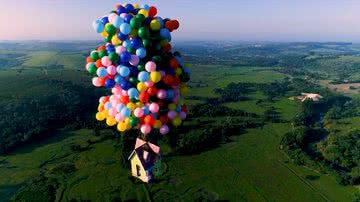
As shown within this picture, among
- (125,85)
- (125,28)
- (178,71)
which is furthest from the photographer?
(178,71)

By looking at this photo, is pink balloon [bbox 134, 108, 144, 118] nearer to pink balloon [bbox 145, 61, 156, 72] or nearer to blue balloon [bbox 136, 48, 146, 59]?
pink balloon [bbox 145, 61, 156, 72]

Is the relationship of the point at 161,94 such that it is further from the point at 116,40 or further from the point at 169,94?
the point at 116,40

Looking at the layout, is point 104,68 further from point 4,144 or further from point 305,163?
point 4,144

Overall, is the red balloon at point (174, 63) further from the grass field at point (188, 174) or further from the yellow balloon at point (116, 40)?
the grass field at point (188, 174)

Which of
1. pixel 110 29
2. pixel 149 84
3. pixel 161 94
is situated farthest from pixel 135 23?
pixel 161 94

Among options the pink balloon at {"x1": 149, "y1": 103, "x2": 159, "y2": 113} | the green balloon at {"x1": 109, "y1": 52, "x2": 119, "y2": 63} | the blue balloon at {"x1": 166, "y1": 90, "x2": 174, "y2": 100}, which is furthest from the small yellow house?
the green balloon at {"x1": 109, "y1": 52, "x2": 119, "y2": 63}

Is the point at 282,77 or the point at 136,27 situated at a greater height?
the point at 136,27

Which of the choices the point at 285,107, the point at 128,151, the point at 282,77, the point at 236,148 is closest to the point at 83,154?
the point at 128,151

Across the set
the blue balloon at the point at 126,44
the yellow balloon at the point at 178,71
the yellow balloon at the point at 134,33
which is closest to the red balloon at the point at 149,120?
the yellow balloon at the point at 178,71
